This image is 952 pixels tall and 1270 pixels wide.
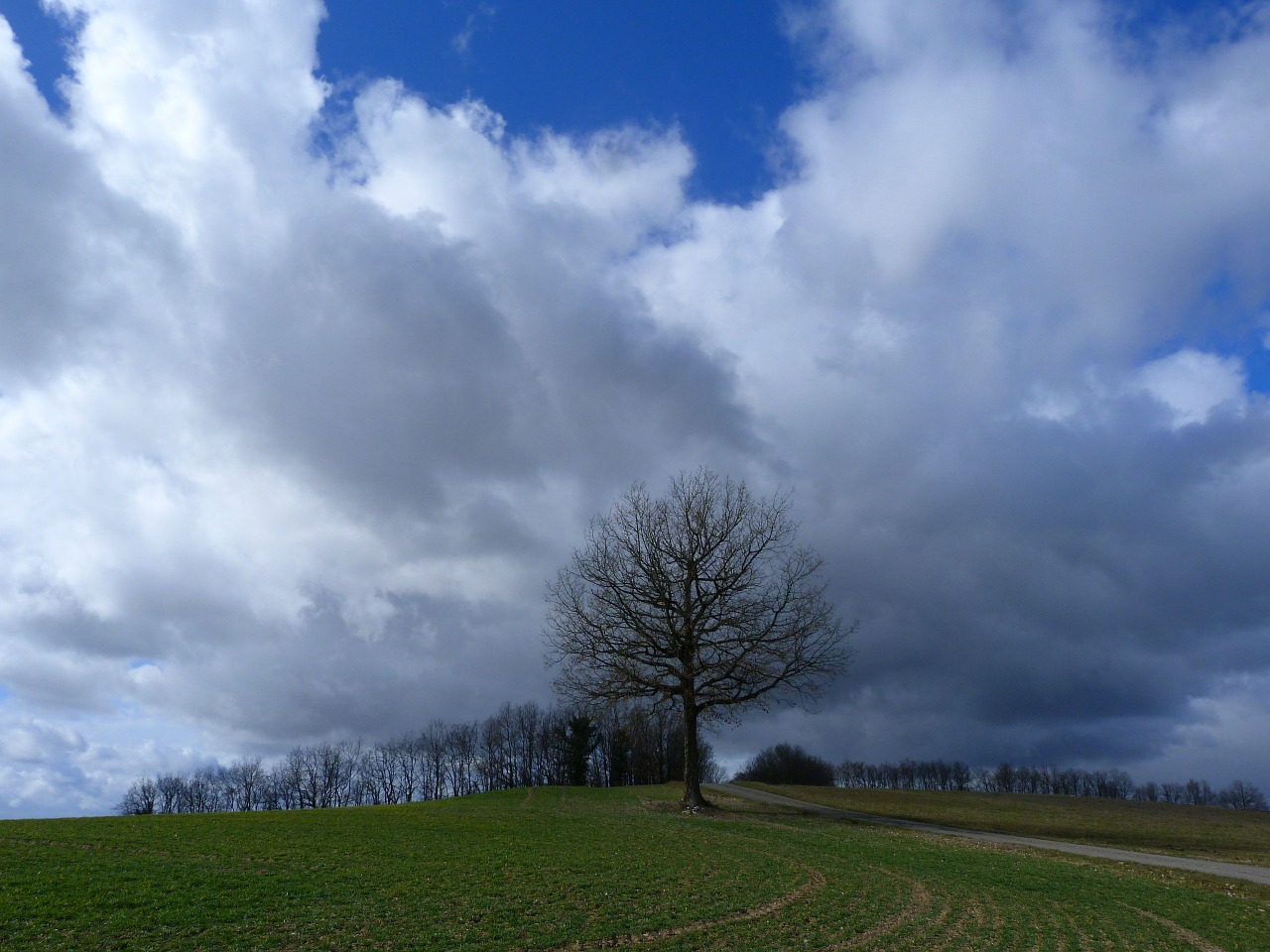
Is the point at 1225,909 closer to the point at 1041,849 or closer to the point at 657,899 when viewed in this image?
the point at 1041,849

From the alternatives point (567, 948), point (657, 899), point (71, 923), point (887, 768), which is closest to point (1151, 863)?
point (657, 899)

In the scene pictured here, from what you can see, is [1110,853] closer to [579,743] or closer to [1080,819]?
[1080,819]

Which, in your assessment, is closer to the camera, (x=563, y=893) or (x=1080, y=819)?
(x=563, y=893)

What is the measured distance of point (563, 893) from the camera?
17.1 meters

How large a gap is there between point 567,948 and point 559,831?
17.2 metres

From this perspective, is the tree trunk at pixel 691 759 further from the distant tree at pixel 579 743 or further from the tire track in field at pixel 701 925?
the distant tree at pixel 579 743

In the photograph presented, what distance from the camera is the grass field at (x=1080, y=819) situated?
112 feet

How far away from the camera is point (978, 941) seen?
48.5 ft

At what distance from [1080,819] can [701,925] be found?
46318mm

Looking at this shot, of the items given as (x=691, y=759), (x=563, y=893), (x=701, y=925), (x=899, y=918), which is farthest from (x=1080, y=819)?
(x=701, y=925)

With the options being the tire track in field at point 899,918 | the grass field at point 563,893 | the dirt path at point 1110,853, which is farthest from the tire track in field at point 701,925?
the dirt path at point 1110,853

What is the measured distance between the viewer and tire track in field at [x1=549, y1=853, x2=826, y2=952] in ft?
43.5

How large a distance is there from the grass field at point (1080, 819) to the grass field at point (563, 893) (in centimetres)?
1057

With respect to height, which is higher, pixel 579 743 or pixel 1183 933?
pixel 579 743
